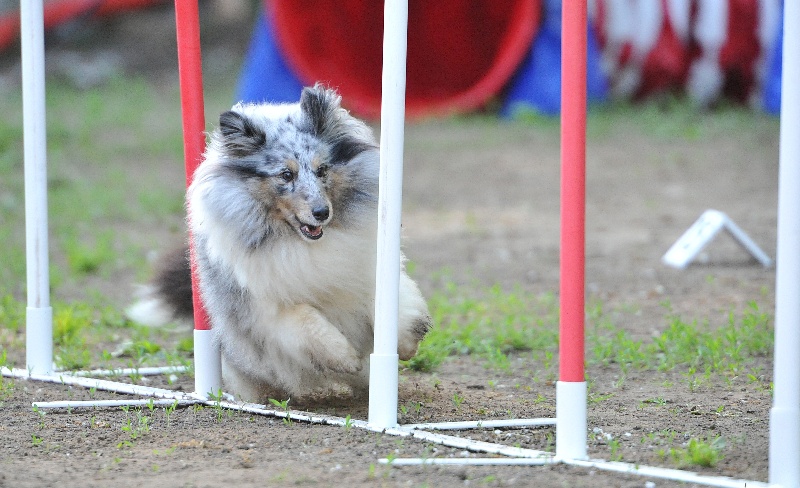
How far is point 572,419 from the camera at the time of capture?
2.93 metres

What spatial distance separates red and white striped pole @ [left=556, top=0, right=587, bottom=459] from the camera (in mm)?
2883

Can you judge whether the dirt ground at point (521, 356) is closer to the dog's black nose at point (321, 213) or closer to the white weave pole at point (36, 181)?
the white weave pole at point (36, 181)

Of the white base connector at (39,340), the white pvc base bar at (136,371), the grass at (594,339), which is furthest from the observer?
the grass at (594,339)

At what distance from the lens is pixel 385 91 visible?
3.25 m

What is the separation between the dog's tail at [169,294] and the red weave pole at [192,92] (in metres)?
0.60

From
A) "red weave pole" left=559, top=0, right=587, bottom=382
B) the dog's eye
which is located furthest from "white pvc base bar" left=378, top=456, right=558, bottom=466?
the dog's eye

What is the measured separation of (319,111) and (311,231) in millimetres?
457

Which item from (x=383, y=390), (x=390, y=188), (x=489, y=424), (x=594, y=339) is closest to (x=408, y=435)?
(x=383, y=390)

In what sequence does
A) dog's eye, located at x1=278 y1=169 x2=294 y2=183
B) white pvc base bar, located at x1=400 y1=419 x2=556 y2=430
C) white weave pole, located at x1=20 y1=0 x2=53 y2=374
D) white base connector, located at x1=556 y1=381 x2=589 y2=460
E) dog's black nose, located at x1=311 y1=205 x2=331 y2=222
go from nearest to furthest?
white base connector, located at x1=556 y1=381 x2=589 y2=460 < white pvc base bar, located at x1=400 y1=419 x2=556 y2=430 < dog's black nose, located at x1=311 y1=205 x2=331 y2=222 < dog's eye, located at x1=278 y1=169 x2=294 y2=183 < white weave pole, located at x1=20 y1=0 x2=53 y2=374

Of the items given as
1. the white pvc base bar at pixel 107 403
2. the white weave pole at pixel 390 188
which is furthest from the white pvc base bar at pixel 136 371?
the white weave pole at pixel 390 188

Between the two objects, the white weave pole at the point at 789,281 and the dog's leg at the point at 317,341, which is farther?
the dog's leg at the point at 317,341

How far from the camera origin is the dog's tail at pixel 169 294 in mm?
4516

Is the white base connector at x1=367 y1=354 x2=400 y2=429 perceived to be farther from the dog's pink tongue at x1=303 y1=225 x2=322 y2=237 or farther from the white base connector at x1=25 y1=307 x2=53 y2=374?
the white base connector at x1=25 y1=307 x2=53 y2=374

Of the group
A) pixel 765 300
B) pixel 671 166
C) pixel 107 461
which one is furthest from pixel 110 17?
pixel 107 461
